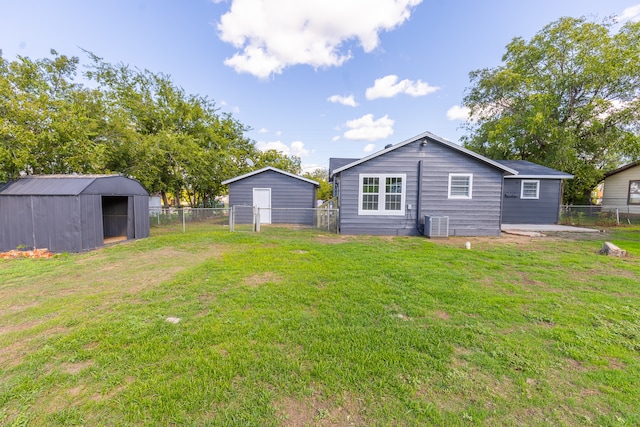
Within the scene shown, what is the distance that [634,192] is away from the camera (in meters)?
15.3

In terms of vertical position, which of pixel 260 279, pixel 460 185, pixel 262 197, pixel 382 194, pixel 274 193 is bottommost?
pixel 260 279

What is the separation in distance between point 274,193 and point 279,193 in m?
0.27

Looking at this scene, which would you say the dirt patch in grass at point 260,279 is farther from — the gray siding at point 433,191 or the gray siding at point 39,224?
the gray siding at point 39,224

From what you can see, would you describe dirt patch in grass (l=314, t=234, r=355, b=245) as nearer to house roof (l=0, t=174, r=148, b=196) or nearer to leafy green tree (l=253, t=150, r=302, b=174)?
house roof (l=0, t=174, r=148, b=196)

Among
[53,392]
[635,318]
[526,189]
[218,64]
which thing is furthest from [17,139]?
[526,189]

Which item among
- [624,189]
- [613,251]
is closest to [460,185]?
[613,251]

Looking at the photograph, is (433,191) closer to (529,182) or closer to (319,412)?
(529,182)

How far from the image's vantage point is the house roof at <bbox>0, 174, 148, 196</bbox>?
6863 mm

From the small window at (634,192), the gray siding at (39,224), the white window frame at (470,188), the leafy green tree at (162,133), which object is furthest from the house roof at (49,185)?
the small window at (634,192)

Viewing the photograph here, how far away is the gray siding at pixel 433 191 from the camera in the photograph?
9.48 meters

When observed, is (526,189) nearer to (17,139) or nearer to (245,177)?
(245,177)

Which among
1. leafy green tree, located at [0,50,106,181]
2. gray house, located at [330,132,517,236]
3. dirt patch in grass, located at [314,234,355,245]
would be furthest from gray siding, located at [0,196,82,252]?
gray house, located at [330,132,517,236]

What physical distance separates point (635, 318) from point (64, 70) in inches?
747

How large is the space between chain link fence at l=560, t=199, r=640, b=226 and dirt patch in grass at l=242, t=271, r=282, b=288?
15961mm
